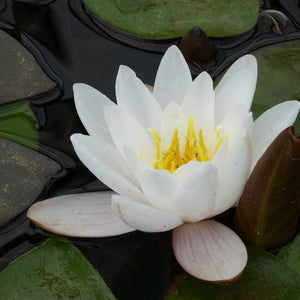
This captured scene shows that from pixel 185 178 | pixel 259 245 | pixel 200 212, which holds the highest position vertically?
pixel 185 178

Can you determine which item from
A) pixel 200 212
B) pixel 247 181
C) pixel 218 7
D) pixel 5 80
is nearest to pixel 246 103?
pixel 247 181

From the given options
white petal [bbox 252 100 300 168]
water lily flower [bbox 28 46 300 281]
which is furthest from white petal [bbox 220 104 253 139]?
white petal [bbox 252 100 300 168]

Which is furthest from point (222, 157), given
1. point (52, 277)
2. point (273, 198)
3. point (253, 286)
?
point (52, 277)

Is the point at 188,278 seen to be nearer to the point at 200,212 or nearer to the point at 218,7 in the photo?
the point at 200,212

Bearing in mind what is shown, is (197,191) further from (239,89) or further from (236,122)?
(239,89)

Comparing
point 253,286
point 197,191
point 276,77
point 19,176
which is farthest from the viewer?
point 276,77

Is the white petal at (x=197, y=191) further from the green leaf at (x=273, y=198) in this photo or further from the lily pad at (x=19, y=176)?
the lily pad at (x=19, y=176)
